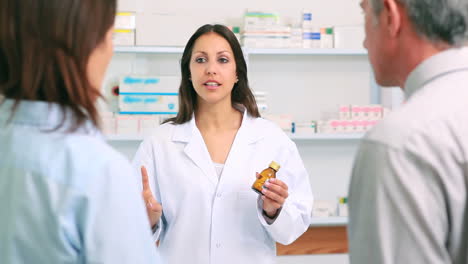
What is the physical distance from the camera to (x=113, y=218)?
0.77 metres

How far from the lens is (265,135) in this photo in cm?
198

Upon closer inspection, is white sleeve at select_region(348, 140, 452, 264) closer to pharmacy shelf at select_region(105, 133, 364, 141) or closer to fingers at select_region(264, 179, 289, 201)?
fingers at select_region(264, 179, 289, 201)

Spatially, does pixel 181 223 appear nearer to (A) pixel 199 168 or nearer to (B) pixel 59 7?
(A) pixel 199 168

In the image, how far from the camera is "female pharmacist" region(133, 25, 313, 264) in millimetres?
1820

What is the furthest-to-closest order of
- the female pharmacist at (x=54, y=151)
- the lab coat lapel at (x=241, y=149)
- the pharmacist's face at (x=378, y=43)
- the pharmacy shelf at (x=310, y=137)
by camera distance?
the pharmacy shelf at (x=310, y=137) < the lab coat lapel at (x=241, y=149) < the pharmacist's face at (x=378, y=43) < the female pharmacist at (x=54, y=151)

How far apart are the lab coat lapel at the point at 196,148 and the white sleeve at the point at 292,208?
207mm

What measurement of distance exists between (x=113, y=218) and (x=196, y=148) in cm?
116

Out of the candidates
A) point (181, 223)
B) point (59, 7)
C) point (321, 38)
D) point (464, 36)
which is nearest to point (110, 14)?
point (59, 7)

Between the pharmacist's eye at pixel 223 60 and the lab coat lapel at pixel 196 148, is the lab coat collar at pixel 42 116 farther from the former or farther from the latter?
the pharmacist's eye at pixel 223 60

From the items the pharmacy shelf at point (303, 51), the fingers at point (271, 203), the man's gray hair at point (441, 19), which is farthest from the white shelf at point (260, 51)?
the man's gray hair at point (441, 19)

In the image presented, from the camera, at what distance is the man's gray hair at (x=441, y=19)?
85 centimetres

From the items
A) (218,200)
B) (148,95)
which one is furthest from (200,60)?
(148,95)

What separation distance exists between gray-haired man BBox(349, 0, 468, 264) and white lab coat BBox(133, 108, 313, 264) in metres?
0.98

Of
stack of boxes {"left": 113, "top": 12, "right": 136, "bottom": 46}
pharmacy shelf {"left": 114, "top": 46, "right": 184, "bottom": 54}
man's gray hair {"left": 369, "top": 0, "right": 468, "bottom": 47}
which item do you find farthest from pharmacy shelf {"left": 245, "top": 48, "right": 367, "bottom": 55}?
man's gray hair {"left": 369, "top": 0, "right": 468, "bottom": 47}
